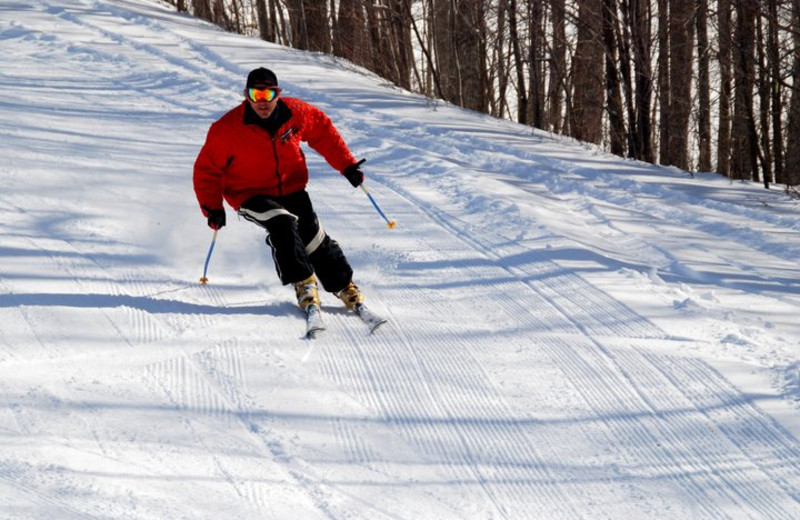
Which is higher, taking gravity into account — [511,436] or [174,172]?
[174,172]

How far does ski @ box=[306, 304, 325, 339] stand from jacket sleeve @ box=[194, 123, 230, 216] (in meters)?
0.82

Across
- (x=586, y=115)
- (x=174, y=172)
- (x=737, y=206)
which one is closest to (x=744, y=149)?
(x=586, y=115)

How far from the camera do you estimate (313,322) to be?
4.49m

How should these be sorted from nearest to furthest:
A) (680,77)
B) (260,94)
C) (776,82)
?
(260,94) < (776,82) < (680,77)

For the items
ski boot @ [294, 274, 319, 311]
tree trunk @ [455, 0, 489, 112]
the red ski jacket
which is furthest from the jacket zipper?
tree trunk @ [455, 0, 489, 112]

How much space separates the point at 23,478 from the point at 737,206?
6693 mm

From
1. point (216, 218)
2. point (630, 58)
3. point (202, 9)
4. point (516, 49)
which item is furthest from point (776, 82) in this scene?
point (202, 9)

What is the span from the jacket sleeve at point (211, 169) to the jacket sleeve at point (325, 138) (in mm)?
557

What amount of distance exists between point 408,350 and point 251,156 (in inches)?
58.7

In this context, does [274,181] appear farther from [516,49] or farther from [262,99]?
[516,49]

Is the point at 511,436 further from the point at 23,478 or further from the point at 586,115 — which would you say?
the point at 586,115

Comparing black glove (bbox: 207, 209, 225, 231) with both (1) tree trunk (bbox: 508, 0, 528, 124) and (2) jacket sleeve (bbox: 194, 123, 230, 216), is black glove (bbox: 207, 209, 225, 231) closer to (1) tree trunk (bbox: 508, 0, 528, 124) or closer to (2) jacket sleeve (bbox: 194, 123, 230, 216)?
(2) jacket sleeve (bbox: 194, 123, 230, 216)

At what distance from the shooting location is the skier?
15.0 ft

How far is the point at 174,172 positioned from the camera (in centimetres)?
741
